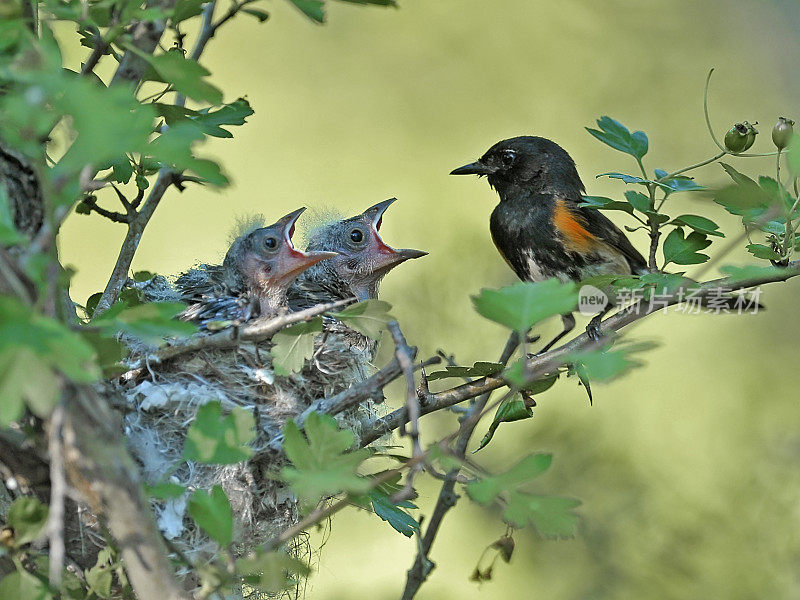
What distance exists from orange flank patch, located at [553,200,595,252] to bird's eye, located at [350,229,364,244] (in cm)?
46

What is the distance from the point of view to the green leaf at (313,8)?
1023 millimetres

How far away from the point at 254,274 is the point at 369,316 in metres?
0.83

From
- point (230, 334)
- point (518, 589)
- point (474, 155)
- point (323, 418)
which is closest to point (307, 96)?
point (474, 155)

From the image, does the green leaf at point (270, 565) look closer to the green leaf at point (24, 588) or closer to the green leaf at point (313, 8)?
the green leaf at point (24, 588)

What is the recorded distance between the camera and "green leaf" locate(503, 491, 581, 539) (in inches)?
35.1

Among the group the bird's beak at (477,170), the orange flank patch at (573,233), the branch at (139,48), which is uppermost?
the bird's beak at (477,170)

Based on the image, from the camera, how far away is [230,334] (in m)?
1.19

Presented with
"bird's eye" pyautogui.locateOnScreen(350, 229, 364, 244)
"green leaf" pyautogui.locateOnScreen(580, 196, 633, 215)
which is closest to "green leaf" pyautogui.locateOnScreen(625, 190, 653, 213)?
"green leaf" pyautogui.locateOnScreen(580, 196, 633, 215)

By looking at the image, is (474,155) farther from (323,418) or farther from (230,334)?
(323,418)

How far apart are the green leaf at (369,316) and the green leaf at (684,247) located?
486mm

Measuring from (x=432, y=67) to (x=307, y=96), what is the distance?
1.58 feet

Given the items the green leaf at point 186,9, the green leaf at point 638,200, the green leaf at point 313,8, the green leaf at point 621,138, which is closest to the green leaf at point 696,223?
the green leaf at point 638,200

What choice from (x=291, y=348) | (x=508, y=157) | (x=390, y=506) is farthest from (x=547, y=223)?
(x=291, y=348)

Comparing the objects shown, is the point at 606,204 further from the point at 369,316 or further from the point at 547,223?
the point at 547,223
